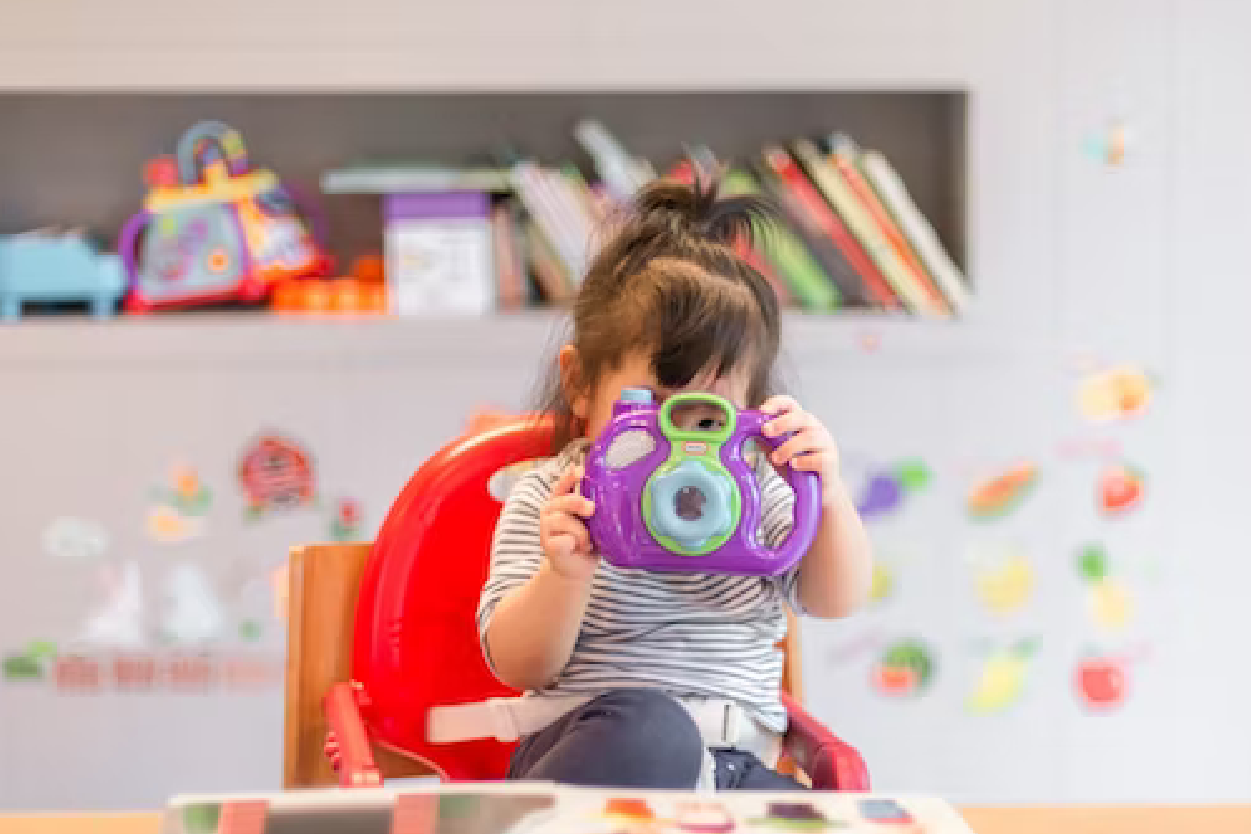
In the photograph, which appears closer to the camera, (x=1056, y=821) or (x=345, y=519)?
(x=1056, y=821)

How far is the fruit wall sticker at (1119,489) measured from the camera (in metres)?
2.15

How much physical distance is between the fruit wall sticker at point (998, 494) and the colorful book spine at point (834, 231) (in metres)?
0.28

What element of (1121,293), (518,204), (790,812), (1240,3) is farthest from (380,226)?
(790,812)

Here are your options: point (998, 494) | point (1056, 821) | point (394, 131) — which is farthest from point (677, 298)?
point (394, 131)

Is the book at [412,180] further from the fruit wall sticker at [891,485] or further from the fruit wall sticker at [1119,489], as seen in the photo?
the fruit wall sticker at [1119,489]

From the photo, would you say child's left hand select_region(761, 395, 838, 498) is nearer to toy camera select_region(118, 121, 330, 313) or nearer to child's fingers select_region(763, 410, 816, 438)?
child's fingers select_region(763, 410, 816, 438)

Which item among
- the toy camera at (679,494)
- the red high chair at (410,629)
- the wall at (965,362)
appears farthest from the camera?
the wall at (965,362)

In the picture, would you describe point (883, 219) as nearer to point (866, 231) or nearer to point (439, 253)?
point (866, 231)

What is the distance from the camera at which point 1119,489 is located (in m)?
2.15

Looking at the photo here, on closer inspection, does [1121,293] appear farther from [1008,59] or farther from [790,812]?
[790,812]

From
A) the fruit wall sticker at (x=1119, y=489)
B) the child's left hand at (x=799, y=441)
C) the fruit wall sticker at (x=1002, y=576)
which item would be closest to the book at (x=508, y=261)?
the fruit wall sticker at (x=1002, y=576)

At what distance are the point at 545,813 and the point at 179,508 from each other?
1539 millimetres

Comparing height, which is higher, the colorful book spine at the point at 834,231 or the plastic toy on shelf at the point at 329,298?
the colorful book spine at the point at 834,231

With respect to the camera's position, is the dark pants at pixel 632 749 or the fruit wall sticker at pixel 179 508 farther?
the fruit wall sticker at pixel 179 508
